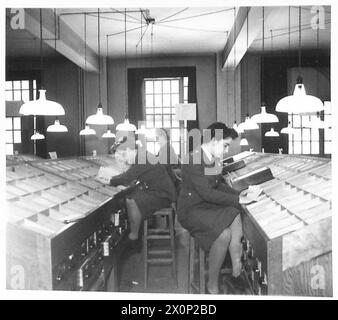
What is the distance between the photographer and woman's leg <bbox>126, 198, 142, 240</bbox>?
14.8 ft

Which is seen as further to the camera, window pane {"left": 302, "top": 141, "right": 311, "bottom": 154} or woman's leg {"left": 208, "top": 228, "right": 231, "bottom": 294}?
window pane {"left": 302, "top": 141, "right": 311, "bottom": 154}

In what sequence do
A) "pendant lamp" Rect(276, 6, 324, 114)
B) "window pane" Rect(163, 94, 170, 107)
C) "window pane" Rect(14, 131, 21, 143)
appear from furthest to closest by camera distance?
1. "window pane" Rect(14, 131, 21, 143)
2. "window pane" Rect(163, 94, 170, 107)
3. "pendant lamp" Rect(276, 6, 324, 114)

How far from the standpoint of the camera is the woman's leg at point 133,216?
4523 mm

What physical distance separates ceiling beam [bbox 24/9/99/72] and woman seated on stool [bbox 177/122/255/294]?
12.2 ft

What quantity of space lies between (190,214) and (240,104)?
7.40 metres

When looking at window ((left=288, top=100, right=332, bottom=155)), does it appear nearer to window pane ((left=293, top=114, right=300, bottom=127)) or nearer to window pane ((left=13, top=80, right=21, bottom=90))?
window pane ((left=293, top=114, right=300, bottom=127))

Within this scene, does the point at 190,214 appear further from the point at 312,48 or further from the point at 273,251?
the point at 312,48

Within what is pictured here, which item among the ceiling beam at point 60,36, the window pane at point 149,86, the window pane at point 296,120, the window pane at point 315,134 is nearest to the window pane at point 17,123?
the ceiling beam at point 60,36

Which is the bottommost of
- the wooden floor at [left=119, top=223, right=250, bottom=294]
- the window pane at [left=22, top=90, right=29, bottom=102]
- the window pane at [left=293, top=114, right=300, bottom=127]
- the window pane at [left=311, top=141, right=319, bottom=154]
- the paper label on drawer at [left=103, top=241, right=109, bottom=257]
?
the wooden floor at [left=119, top=223, right=250, bottom=294]

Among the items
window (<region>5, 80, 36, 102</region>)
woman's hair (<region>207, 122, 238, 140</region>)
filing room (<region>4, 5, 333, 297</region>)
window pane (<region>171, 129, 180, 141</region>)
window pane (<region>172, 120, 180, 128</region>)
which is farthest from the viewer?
window (<region>5, 80, 36, 102</region>)

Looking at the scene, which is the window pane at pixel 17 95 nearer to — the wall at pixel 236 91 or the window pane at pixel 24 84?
the window pane at pixel 24 84

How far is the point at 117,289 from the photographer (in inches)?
151

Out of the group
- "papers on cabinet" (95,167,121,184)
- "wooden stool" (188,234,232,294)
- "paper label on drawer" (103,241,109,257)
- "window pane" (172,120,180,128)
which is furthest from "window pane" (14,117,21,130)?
"wooden stool" (188,234,232,294)

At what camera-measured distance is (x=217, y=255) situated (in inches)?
124
